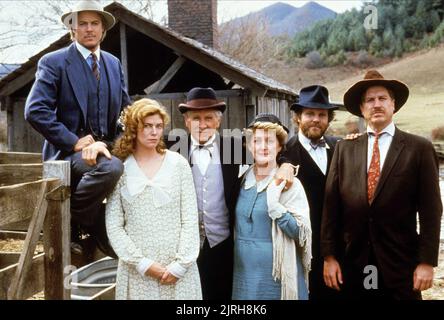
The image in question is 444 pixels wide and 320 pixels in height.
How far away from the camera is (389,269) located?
117 inches

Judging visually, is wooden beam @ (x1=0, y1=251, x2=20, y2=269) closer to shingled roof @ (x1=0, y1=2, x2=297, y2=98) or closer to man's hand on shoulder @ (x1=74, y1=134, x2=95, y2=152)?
man's hand on shoulder @ (x1=74, y1=134, x2=95, y2=152)

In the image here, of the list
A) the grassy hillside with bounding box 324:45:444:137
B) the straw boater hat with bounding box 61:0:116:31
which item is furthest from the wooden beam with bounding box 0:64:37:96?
the grassy hillside with bounding box 324:45:444:137

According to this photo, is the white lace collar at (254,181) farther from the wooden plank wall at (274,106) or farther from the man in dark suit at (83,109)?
the wooden plank wall at (274,106)

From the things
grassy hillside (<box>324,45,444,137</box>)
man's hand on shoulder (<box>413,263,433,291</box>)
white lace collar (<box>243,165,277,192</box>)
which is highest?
grassy hillside (<box>324,45,444,137</box>)

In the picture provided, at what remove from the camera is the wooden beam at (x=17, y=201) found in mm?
2330

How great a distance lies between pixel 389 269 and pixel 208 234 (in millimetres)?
1150

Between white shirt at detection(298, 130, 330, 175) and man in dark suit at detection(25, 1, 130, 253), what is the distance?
4.61 ft

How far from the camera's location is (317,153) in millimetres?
3676

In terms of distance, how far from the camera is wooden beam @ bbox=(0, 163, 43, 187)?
3029 mm

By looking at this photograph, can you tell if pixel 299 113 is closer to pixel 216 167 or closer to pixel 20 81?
pixel 216 167

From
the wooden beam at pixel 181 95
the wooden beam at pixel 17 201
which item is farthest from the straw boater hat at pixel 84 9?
the wooden beam at pixel 181 95

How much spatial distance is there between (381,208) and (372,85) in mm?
811

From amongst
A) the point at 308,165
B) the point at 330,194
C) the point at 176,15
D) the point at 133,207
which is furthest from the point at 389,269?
the point at 176,15

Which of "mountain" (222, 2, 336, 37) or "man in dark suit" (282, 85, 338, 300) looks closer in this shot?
"man in dark suit" (282, 85, 338, 300)
